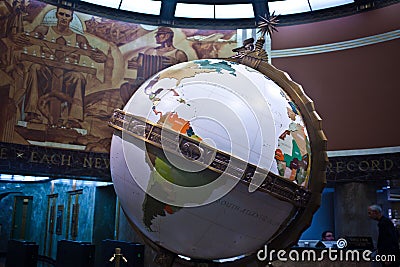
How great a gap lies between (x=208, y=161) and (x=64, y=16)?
8360 mm

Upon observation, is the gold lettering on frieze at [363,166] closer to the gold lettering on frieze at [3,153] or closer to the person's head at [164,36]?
the person's head at [164,36]

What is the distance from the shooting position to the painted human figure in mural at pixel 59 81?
8836 mm

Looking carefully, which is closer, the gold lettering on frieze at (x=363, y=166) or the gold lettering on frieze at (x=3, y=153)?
the gold lettering on frieze at (x=3, y=153)

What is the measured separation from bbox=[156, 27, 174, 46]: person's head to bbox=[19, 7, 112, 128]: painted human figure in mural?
145cm

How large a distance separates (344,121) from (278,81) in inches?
274

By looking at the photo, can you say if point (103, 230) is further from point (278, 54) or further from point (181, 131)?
point (181, 131)

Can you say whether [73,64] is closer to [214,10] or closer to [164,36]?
[164,36]

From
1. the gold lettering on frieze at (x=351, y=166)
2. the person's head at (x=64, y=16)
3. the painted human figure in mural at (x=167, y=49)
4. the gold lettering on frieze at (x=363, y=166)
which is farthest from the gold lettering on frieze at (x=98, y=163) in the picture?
the gold lettering on frieze at (x=363, y=166)

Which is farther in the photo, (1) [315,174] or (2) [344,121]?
(2) [344,121]

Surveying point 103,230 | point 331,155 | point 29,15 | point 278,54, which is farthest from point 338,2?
point 103,230

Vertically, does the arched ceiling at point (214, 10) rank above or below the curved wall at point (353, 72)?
above

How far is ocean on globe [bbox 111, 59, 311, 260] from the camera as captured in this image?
1.95m

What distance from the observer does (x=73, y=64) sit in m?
9.33

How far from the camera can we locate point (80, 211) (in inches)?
458
